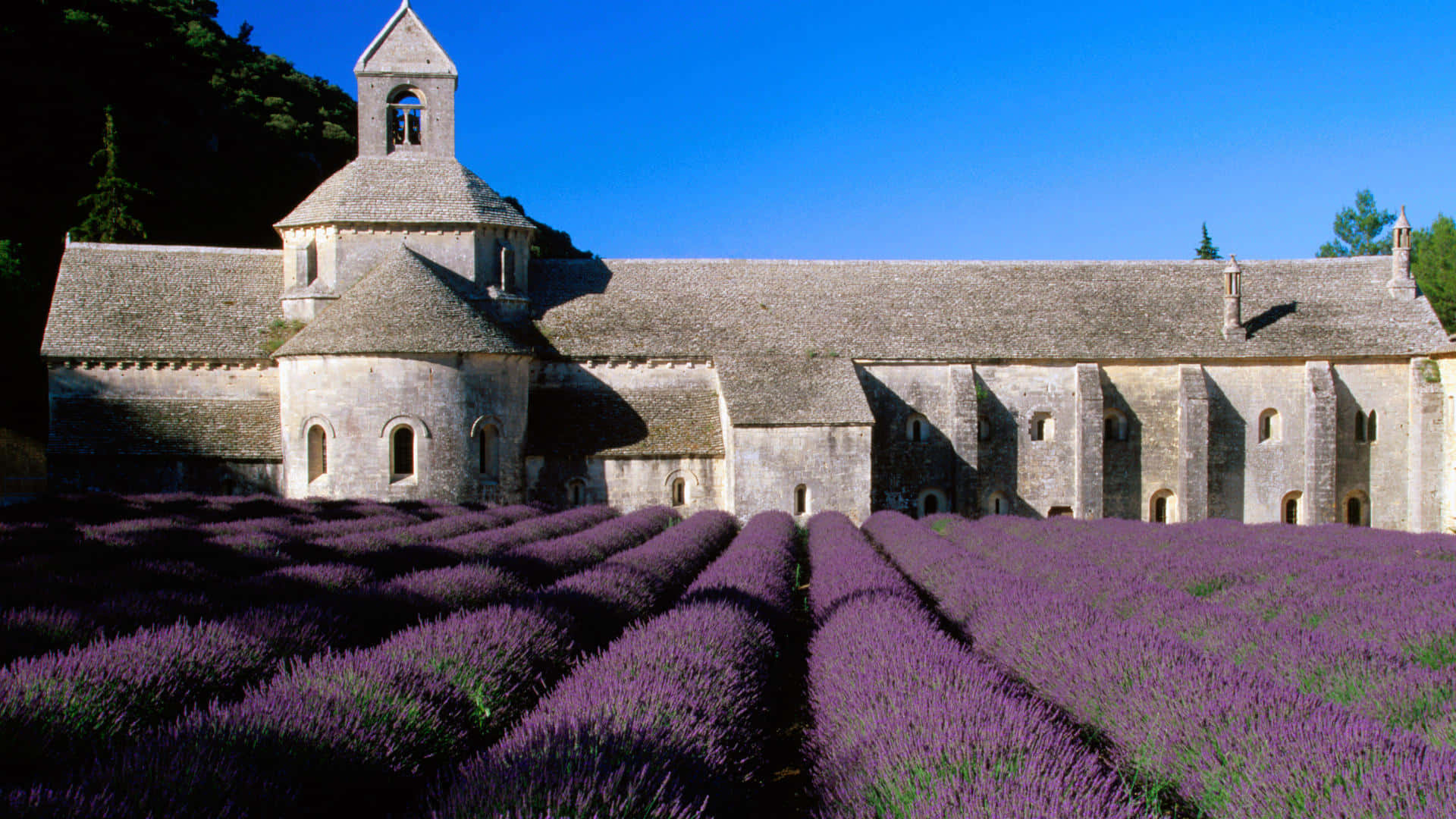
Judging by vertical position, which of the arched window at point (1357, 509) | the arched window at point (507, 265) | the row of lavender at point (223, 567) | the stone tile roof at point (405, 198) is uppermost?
the stone tile roof at point (405, 198)

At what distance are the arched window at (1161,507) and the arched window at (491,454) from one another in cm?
2028

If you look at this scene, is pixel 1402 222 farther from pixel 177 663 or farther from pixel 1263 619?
pixel 177 663

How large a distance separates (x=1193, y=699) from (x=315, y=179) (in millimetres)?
57655

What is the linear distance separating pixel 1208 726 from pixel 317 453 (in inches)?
937

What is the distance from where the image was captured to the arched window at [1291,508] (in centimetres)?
3102

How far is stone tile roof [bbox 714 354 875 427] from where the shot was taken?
87.6 feet

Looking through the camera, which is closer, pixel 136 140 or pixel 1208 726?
pixel 1208 726

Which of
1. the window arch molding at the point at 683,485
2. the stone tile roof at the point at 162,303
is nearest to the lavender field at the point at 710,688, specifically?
the window arch molding at the point at 683,485

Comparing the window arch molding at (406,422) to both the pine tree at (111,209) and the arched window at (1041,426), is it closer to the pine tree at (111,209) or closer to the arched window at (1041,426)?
the arched window at (1041,426)

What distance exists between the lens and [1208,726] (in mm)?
5680

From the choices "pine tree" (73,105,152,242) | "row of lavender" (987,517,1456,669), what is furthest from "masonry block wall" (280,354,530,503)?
"pine tree" (73,105,152,242)

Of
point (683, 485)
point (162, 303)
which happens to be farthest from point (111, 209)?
point (683, 485)

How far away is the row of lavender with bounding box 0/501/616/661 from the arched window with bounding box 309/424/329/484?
5.41m

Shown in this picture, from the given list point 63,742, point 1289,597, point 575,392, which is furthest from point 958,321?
point 63,742
